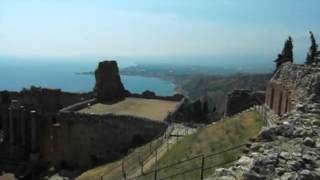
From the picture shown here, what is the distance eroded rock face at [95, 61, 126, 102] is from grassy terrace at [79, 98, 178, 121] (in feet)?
5.32

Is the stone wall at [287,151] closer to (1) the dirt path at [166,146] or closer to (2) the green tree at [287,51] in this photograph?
(1) the dirt path at [166,146]

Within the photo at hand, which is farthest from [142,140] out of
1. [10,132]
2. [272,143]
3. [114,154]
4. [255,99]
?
[272,143]

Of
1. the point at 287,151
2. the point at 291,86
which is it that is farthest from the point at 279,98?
the point at 287,151

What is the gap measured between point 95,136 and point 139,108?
588cm

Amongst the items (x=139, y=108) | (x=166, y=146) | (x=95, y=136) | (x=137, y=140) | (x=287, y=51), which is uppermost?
(x=287, y=51)

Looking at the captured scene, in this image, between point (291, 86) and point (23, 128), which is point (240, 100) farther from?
point (23, 128)

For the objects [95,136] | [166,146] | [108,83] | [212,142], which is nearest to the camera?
[212,142]

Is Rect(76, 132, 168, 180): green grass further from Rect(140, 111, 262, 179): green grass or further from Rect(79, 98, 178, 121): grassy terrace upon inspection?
Rect(79, 98, 178, 121): grassy terrace

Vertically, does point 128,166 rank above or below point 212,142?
below

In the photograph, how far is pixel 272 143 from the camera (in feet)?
44.2

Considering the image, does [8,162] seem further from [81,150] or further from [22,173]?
[81,150]

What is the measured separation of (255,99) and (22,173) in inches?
865

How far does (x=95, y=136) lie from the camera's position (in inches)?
1797

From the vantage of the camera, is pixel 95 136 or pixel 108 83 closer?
pixel 95 136
